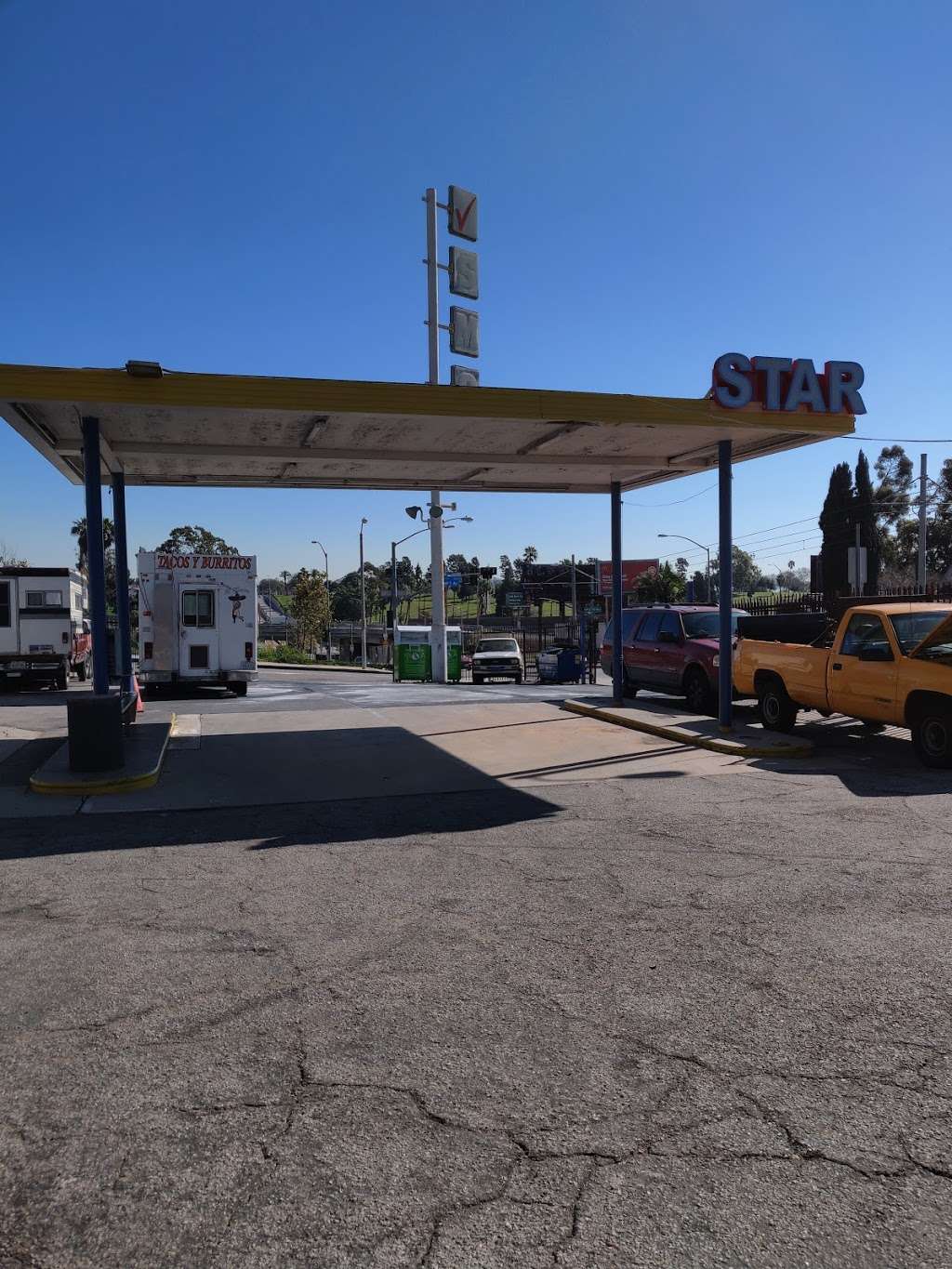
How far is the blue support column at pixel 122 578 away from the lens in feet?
48.3

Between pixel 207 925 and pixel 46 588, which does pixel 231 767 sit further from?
pixel 46 588

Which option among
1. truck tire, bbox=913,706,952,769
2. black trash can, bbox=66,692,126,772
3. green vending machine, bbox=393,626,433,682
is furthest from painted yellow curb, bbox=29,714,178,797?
green vending machine, bbox=393,626,433,682

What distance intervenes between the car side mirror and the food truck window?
593 inches

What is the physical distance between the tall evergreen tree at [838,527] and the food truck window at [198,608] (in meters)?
49.5

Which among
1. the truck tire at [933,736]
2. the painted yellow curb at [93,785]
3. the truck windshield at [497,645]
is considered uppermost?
the truck windshield at [497,645]

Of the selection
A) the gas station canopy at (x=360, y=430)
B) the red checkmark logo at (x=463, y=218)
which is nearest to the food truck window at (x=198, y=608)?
the gas station canopy at (x=360, y=430)

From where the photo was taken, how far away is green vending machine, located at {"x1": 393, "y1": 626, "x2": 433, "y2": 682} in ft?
118

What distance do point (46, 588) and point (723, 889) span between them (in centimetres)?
2317

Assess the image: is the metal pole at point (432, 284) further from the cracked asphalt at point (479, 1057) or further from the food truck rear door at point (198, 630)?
the cracked asphalt at point (479, 1057)

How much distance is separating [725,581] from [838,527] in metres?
62.1

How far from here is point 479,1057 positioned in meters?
3.97

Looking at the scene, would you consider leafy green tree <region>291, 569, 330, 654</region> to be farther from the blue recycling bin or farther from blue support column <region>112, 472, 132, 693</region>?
blue support column <region>112, 472, 132, 693</region>

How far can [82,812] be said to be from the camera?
9250mm

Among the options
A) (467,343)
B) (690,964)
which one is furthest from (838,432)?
(467,343)
